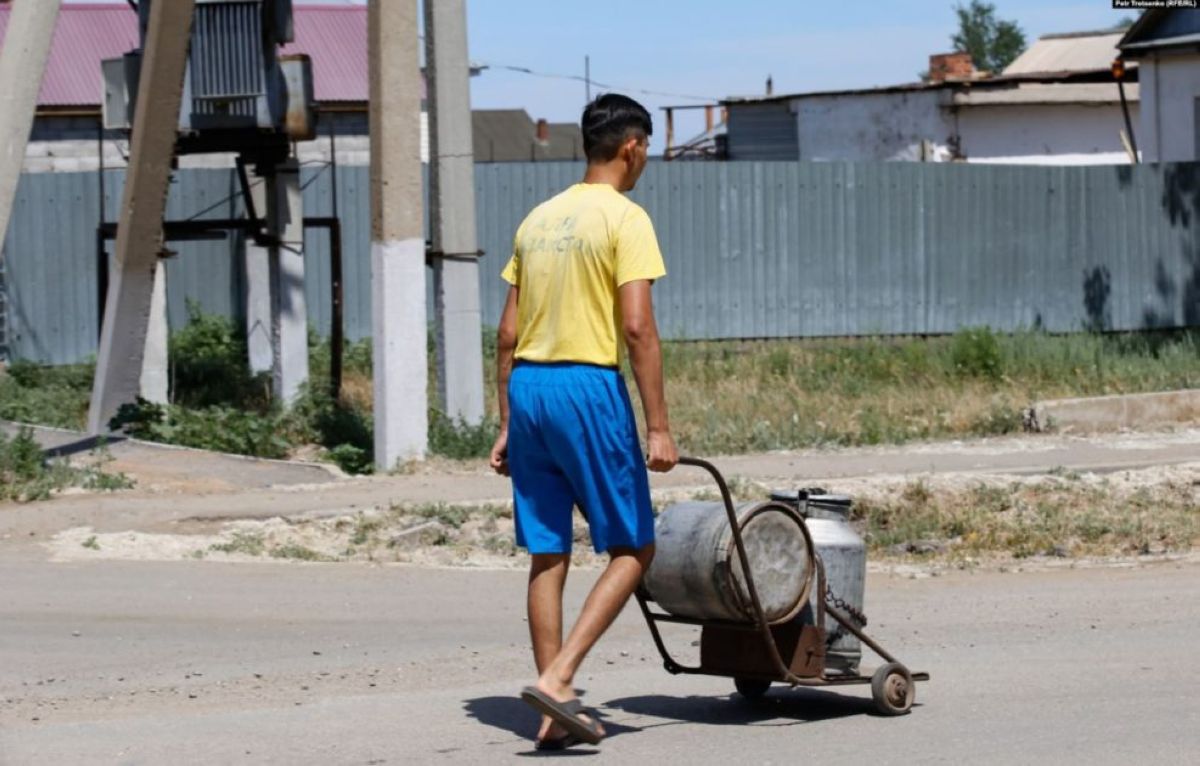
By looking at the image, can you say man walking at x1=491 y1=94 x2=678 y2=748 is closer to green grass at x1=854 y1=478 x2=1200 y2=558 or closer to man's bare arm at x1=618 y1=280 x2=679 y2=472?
man's bare arm at x1=618 y1=280 x2=679 y2=472

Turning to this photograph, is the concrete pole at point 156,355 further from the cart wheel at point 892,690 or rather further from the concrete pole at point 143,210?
the cart wheel at point 892,690

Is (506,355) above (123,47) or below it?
below

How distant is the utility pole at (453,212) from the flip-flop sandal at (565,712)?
8366 millimetres

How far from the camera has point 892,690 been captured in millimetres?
6176

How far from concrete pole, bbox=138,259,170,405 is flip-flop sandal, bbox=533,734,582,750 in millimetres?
11396

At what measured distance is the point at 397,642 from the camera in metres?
7.78

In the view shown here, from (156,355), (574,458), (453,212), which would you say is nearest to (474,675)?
(574,458)

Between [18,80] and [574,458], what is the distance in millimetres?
8349

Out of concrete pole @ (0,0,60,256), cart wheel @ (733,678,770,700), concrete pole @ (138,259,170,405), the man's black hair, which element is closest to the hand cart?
cart wheel @ (733,678,770,700)

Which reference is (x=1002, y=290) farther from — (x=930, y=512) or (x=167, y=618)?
(x=167, y=618)

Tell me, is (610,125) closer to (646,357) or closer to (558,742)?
(646,357)

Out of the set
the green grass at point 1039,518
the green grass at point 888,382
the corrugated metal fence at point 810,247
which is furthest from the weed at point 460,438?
the corrugated metal fence at point 810,247

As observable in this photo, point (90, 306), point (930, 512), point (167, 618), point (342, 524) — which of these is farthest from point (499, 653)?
point (90, 306)

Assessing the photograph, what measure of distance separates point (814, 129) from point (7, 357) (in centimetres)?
1644
